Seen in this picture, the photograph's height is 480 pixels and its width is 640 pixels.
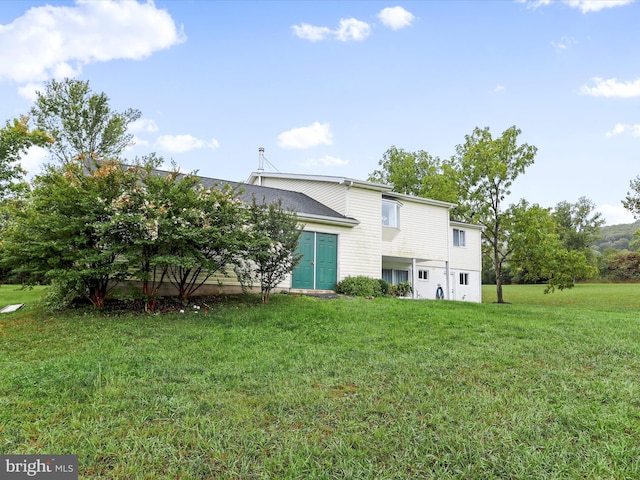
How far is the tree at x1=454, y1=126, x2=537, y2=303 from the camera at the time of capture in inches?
870

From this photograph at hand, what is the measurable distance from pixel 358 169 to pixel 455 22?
2369cm

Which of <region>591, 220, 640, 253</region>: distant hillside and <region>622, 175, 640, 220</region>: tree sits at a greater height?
<region>591, 220, 640, 253</region>: distant hillside

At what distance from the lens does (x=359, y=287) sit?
42.6 ft

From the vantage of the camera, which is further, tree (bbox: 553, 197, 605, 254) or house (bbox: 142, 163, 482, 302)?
tree (bbox: 553, 197, 605, 254)

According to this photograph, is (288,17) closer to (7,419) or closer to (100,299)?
(100,299)

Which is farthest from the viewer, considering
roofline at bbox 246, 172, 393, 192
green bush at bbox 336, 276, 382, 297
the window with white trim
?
the window with white trim

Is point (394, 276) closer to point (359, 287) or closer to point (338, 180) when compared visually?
point (359, 287)

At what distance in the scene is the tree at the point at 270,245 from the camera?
30.7 feet

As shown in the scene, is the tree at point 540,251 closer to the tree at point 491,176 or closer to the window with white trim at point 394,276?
the tree at point 491,176

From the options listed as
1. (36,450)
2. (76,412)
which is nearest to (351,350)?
(76,412)

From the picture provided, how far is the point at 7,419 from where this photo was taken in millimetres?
3137

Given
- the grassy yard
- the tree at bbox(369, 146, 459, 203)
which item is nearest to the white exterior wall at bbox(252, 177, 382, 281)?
the grassy yard

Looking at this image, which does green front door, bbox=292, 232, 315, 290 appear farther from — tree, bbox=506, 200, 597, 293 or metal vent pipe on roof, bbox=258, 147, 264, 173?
tree, bbox=506, 200, 597, 293

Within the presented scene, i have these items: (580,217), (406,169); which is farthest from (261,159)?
(580,217)
